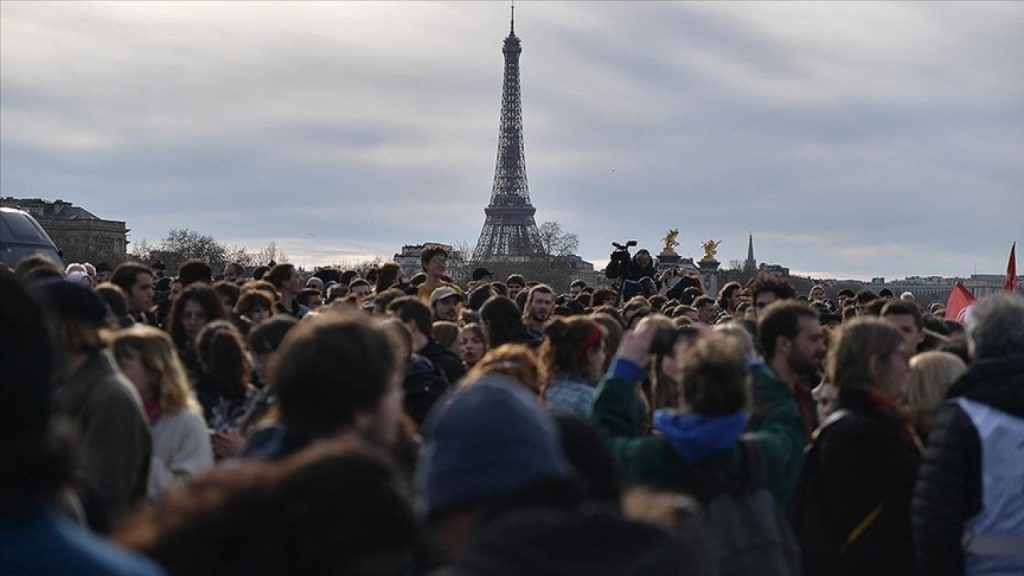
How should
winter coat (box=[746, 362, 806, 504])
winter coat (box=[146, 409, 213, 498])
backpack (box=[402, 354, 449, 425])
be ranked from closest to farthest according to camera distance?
1. winter coat (box=[746, 362, 806, 504])
2. winter coat (box=[146, 409, 213, 498])
3. backpack (box=[402, 354, 449, 425])

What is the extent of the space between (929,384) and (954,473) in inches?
42.9

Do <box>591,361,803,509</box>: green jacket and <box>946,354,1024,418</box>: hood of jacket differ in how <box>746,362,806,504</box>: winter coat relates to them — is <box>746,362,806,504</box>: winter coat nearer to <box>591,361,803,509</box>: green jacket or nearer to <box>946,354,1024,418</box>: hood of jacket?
<box>591,361,803,509</box>: green jacket

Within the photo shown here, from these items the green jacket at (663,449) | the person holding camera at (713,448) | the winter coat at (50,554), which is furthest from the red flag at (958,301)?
the winter coat at (50,554)

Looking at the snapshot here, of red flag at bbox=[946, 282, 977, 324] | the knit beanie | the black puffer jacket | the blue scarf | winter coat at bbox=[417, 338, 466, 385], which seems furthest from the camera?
red flag at bbox=[946, 282, 977, 324]

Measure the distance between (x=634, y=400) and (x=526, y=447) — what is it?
270 centimetres

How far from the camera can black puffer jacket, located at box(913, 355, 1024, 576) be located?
6.08m

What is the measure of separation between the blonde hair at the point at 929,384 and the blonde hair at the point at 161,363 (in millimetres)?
3403

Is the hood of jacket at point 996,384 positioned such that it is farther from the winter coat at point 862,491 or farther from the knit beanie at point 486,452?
the knit beanie at point 486,452

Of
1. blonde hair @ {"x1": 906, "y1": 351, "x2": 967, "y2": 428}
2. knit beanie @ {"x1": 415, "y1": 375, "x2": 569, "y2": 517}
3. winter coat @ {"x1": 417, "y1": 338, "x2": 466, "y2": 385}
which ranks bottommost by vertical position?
winter coat @ {"x1": 417, "y1": 338, "x2": 466, "y2": 385}

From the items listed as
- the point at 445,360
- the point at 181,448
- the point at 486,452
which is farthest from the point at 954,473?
the point at 445,360

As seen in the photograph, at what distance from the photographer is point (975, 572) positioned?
627 cm

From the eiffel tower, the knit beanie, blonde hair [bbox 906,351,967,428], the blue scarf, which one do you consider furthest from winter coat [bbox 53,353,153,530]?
the eiffel tower

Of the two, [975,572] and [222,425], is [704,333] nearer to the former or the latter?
[975,572]

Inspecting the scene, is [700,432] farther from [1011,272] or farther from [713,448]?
[1011,272]
